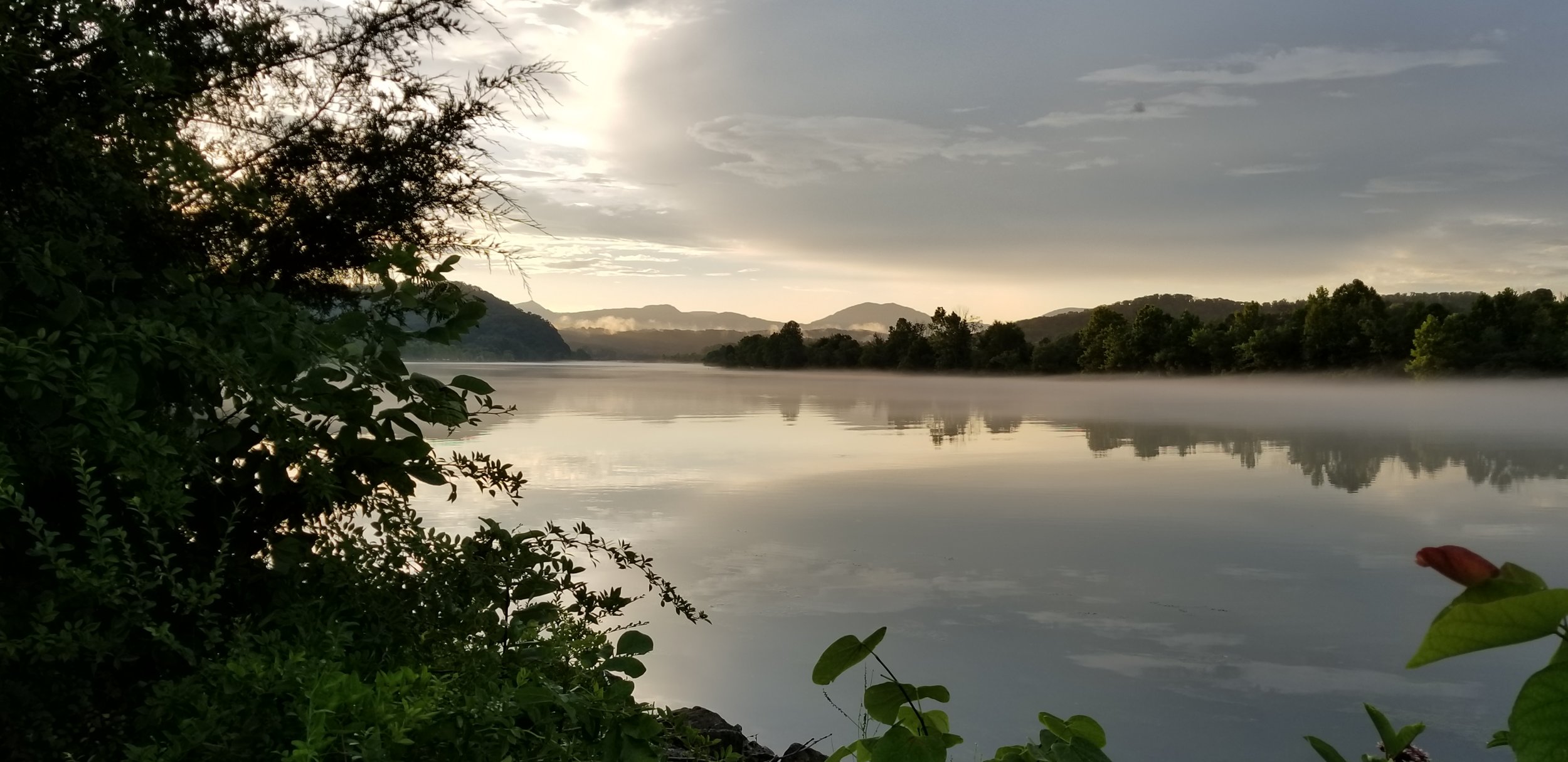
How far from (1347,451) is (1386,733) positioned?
21671 millimetres

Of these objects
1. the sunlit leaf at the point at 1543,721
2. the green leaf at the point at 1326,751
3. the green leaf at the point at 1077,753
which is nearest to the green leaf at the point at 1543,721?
the sunlit leaf at the point at 1543,721

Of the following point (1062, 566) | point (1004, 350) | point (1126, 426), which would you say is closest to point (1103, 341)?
point (1004, 350)

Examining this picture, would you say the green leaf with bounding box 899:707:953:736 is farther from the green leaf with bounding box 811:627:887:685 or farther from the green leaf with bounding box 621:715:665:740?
the green leaf with bounding box 621:715:665:740

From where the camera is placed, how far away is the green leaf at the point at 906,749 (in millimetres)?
963

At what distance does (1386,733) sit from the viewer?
1.04 metres

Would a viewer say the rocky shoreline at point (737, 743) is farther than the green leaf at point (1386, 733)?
Yes

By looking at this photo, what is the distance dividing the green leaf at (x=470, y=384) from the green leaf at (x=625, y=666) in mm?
531

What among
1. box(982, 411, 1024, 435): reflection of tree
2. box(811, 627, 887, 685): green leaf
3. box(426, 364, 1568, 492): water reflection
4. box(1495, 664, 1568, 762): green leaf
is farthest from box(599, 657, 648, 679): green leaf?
box(982, 411, 1024, 435): reflection of tree

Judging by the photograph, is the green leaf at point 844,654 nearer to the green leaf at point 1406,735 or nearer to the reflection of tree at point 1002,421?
the green leaf at point 1406,735

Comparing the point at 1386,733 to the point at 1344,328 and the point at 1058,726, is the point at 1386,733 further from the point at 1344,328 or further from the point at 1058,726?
the point at 1344,328

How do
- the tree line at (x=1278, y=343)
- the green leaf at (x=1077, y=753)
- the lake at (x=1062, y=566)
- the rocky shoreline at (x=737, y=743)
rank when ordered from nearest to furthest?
1. the green leaf at (x=1077, y=753)
2. the rocky shoreline at (x=737, y=743)
3. the lake at (x=1062, y=566)
4. the tree line at (x=1278, y=343)

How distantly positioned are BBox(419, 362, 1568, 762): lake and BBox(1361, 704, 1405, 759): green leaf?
2944 mm

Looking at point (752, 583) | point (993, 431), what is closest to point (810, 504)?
point (752, 583)

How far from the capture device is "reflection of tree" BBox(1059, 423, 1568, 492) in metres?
15.7
